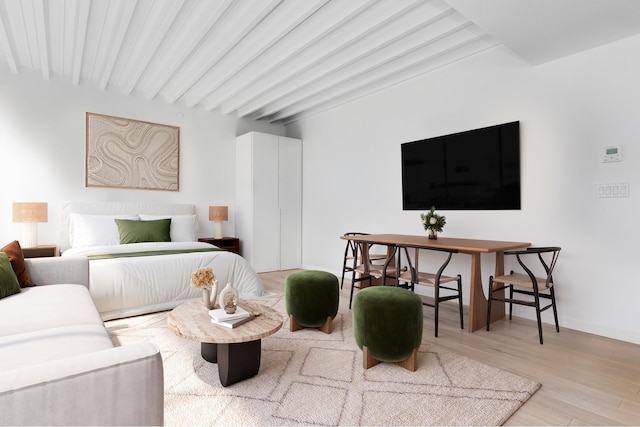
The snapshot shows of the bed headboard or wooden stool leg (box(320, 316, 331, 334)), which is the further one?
the bed headboard

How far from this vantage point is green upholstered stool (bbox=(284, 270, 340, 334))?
2.92 meters

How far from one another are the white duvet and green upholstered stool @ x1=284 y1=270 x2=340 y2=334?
1158 millimetres

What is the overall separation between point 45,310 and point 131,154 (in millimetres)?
3536

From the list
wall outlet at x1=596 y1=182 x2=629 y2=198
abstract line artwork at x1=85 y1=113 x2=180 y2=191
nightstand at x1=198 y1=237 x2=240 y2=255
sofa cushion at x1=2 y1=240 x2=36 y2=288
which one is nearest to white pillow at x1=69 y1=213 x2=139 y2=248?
abstract line artwork at x1=85 y1=113 x2=180 y2=191

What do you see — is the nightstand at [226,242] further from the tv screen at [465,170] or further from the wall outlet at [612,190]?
the wall outlet at [612,190]

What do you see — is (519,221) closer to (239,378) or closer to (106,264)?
(239,378)

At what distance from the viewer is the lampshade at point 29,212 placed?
4039 mm

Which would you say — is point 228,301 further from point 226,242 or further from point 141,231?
point 226,242

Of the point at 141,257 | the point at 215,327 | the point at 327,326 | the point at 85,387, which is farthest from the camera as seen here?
the point at 141,257

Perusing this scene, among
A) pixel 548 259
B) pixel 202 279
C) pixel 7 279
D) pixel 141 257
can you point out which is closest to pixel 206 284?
pixel 202 279

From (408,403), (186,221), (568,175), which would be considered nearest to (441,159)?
(568,175)

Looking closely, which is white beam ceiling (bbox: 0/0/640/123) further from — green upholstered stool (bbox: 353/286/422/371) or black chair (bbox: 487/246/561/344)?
green upholstered stool (bbox: 353/286/422/371)

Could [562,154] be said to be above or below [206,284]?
above

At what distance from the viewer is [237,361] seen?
2082 mm
